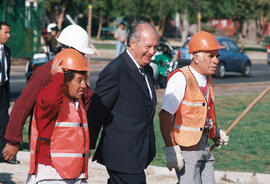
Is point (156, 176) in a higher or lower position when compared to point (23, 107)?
lower

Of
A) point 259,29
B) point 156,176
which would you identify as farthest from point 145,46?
point 259,29

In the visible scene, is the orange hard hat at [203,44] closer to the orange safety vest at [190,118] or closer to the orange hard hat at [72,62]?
the orange safety vest at [190,118]

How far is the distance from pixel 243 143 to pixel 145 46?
19.3 feet

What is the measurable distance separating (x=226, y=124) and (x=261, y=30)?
266 feet

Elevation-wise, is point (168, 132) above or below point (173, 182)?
above

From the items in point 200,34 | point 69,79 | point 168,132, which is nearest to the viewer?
point 69,79

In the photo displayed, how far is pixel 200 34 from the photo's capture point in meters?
5.76

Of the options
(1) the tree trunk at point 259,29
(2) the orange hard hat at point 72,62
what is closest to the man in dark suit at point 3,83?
(2) the orange hard hat at point 72,62

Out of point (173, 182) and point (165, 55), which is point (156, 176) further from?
point (165, 55)

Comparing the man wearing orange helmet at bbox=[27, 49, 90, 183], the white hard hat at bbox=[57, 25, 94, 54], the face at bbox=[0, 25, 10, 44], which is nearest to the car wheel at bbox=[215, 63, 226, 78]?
the face at bbox=[0, 25, 10, 44]

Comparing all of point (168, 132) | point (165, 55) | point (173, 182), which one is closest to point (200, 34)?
point (168, 132)

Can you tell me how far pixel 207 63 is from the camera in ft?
18.3

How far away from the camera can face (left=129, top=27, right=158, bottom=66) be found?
4980 mm

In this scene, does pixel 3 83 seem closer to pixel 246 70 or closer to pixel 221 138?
pixel 221 138
